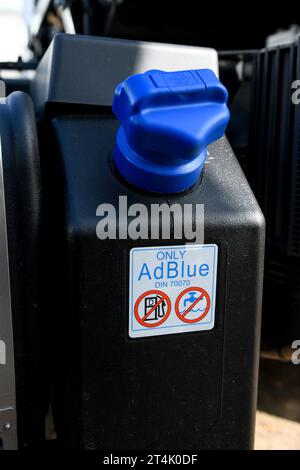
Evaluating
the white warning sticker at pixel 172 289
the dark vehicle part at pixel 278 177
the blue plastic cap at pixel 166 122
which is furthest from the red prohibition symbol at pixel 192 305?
the dark vehicle part at pixel 278 177

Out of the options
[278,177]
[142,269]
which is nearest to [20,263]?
[142,269]

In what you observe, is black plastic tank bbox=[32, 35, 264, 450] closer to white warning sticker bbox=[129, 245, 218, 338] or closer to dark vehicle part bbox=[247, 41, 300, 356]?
white warning sticker bbox=[129, 245, 218, 338]

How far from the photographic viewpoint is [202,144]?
0.47 meters

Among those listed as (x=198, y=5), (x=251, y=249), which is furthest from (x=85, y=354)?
(x=198, y=5)

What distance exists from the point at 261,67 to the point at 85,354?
60cm

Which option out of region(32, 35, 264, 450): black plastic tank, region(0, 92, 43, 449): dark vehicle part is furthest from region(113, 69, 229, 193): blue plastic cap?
region(0, 92, 43, 449): dark vehicle part

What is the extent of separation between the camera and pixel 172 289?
54 cm

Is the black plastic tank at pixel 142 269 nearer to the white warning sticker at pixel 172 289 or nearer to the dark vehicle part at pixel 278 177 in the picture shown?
the white warning sticker at pixel 172 289

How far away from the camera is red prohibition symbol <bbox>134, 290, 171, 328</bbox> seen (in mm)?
524

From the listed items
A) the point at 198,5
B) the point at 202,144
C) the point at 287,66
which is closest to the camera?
the point at 202,144
